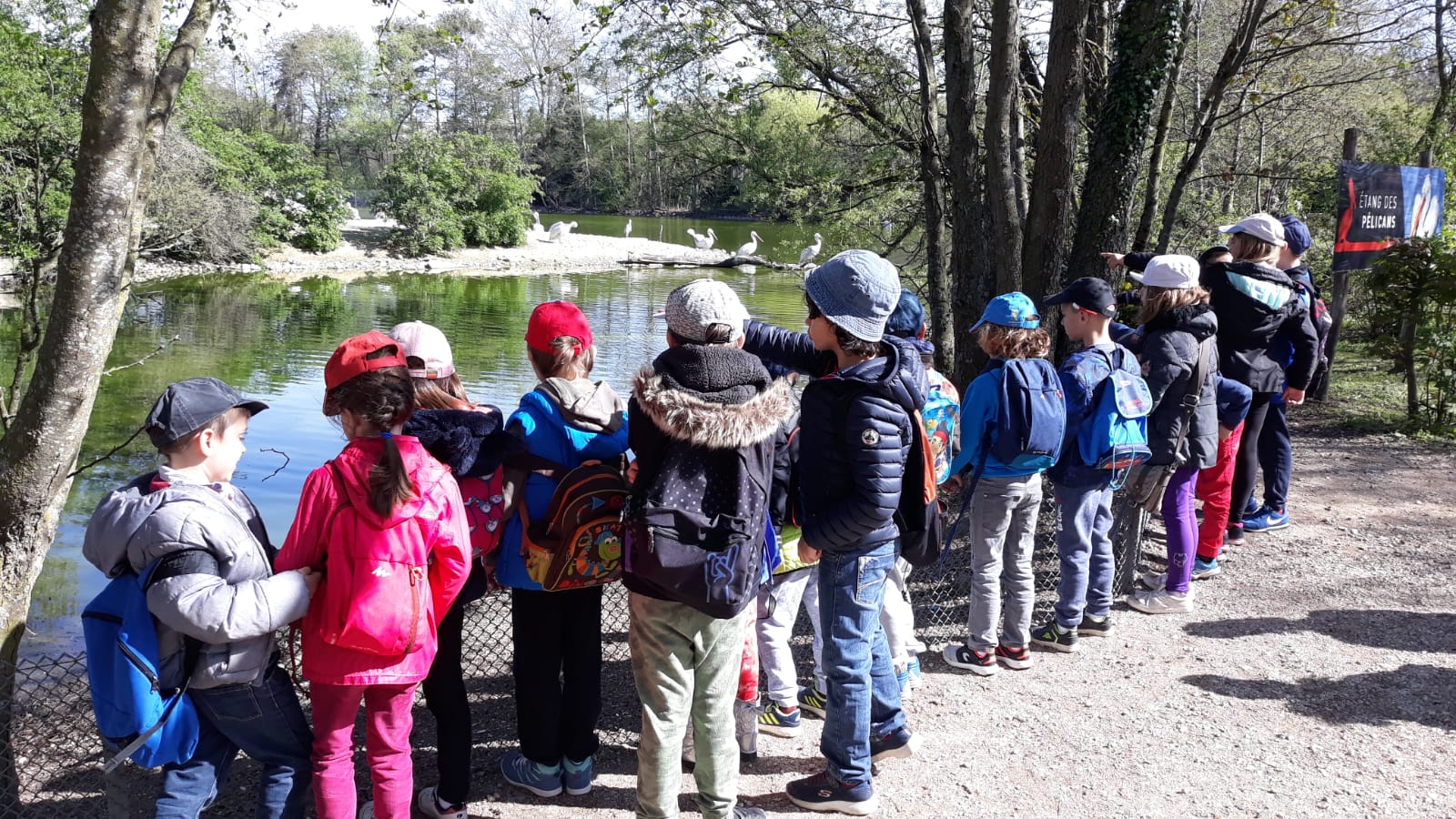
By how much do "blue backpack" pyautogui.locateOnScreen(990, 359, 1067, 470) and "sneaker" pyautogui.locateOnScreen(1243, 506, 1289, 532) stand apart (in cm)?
313

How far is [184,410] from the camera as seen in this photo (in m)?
2.33

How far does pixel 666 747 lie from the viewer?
2703 mm

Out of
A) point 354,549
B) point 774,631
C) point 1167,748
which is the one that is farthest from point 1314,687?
point 354,549

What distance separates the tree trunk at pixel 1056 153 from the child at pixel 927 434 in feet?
8.29

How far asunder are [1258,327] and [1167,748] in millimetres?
2658

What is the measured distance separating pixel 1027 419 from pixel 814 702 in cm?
137

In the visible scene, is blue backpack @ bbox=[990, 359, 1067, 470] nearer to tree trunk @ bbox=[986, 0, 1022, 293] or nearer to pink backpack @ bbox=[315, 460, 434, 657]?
pink backpack @ bbox=[315, 460, 434, 657]

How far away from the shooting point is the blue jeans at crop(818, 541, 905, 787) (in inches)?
119

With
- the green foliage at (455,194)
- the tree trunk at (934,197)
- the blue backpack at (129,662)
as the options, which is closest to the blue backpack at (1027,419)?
the blue backpack at (129,662)

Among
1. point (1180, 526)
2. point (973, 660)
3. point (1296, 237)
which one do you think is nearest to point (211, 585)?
point (973, 660)

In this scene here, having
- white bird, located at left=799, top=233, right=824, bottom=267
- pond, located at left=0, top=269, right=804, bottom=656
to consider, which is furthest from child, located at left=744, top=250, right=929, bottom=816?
white bird, located at left=799, top=233, right=824, bottom=267

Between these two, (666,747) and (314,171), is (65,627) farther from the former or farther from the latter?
(314,171)

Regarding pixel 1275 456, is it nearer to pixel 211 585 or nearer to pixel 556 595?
pixel 556 595

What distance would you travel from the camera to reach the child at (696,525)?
2592mm
